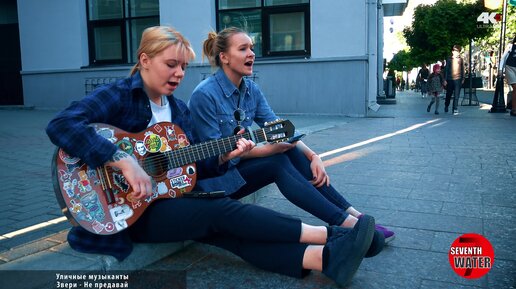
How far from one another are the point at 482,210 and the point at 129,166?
285cm

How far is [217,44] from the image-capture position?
335 centimetres

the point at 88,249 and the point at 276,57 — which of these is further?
the point at 276,57

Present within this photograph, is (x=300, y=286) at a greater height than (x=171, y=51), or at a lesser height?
lesser

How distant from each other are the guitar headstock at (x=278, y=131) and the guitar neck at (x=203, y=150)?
3.7 inches

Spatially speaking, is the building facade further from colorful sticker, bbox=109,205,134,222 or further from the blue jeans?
colorful sticker, bbox=109,205,134,222

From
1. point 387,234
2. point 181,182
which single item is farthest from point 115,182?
point 387,234

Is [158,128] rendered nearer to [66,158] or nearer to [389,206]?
[66,158]

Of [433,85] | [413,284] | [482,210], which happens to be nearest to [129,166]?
[413,284]

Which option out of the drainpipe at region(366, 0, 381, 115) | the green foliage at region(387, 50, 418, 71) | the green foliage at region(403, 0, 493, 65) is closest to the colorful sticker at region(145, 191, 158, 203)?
the drainpipe at region(366, 0, 381, 115)

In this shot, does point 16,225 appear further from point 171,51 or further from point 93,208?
point 171,51

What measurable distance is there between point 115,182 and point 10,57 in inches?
635

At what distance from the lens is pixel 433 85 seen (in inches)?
543

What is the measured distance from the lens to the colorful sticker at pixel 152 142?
2623mm

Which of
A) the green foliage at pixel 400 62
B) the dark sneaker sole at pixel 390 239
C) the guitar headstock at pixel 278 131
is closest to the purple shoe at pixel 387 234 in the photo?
the dark sneaker sole at pixel 390 239
